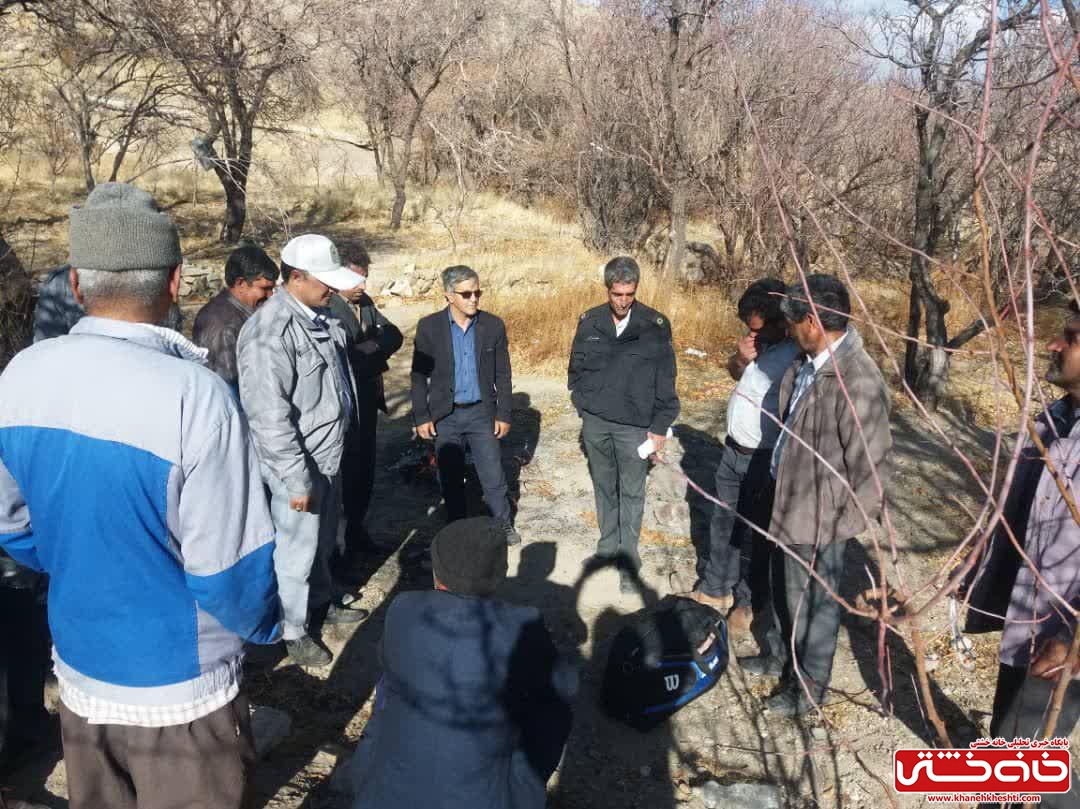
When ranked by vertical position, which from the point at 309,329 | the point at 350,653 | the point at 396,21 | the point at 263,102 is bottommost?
the point at 350,653

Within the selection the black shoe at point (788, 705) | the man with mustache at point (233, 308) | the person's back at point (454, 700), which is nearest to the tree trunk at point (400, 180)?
the man with mustache at point (233, 308)

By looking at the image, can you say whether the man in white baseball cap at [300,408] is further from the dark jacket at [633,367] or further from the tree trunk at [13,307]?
the tree trunk at [13,307]

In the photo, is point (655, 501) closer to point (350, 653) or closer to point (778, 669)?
point (778, 669)

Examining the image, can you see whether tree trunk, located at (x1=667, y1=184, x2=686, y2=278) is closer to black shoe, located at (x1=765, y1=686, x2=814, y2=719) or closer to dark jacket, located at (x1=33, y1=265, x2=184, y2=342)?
black shoe, located at (x1=765, y1=686, x2=814, y2=719)

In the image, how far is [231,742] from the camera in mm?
1893

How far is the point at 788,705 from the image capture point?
327cm

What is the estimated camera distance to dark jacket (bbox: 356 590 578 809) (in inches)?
70.1

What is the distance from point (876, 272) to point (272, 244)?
12.3 metres

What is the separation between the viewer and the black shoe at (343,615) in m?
3.86

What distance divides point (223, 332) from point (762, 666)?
9.95 ft

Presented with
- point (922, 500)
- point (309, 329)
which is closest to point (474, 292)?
point (309, 329)

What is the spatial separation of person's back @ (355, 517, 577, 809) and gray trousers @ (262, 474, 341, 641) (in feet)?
5.14

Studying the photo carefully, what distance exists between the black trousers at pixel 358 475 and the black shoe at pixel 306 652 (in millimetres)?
959

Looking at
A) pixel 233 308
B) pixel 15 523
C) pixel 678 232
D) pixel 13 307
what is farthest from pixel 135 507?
pixel 678 232
